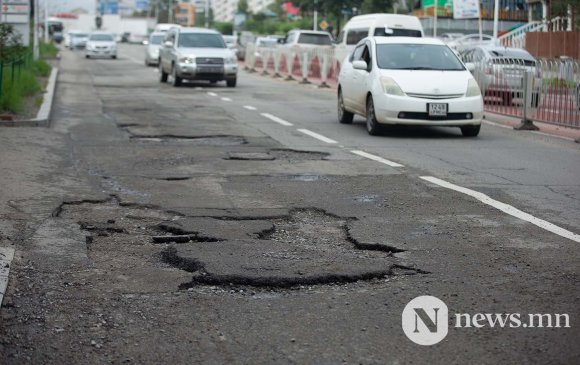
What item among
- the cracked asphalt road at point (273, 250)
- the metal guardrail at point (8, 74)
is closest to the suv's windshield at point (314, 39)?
the metal guardrail at point (8, 74)

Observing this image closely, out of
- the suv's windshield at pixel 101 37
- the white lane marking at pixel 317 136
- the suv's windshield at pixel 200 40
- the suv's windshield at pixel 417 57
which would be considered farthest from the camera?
the suv's windshield at pixel 101 37

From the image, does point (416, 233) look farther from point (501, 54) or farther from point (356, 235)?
point (501, 54)

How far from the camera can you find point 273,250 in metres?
7.32

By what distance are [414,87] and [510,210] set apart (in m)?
7.18

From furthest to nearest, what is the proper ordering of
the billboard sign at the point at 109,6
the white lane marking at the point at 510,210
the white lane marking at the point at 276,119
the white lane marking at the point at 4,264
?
the billboard sign at the point at 109,6 → the white lane marking at the point at 276,119 → the white lane marking at the point at 510,210 → the white lane marking at the point at 4,264

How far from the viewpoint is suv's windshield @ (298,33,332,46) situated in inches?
1674

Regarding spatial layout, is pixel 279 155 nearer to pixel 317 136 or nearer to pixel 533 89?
pixel 317 136

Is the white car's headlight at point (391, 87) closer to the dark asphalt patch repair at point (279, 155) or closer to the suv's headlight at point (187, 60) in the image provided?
the dark asphalt patch repair at point (279, 155)

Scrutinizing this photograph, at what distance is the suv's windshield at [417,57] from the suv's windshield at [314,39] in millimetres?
25396

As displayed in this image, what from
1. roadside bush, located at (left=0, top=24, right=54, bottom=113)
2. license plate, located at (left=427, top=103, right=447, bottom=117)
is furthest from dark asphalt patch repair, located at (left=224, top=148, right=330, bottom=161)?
roadside bush, located at (left=0, top=24, right=54, bottom=113)

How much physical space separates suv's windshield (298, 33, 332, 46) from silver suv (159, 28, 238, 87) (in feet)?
34.4

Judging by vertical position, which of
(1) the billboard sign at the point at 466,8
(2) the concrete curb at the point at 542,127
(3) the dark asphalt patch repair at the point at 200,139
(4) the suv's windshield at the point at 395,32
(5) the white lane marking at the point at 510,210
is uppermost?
(1) the billboard sign at the point at 466,8

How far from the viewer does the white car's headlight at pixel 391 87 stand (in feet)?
52.6

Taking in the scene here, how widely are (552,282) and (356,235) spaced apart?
1.94 metres
